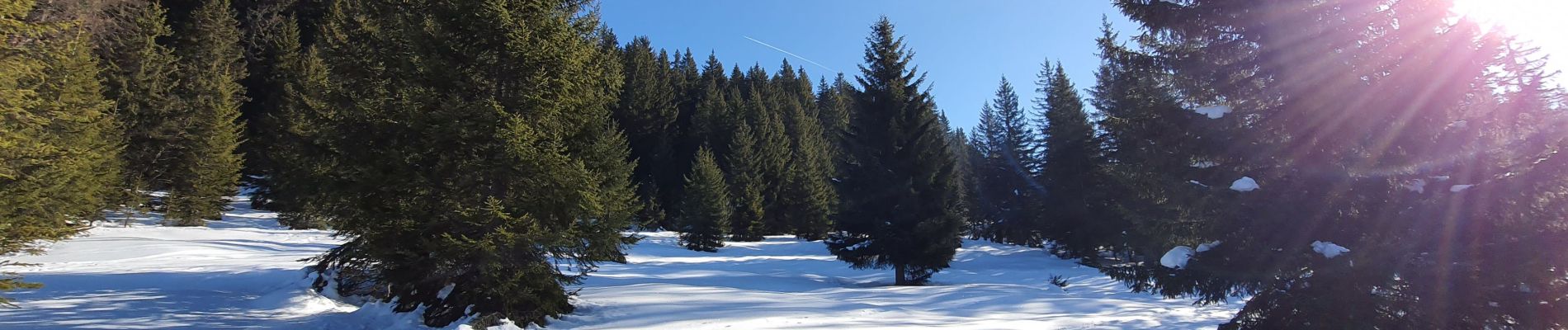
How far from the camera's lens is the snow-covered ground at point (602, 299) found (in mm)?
9398

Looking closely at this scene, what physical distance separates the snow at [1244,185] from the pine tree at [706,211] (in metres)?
28.4

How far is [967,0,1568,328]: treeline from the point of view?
19.6ft

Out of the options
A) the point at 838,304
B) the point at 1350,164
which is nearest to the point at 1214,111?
the point at 1350,164

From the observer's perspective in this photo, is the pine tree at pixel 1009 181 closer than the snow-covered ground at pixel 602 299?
No

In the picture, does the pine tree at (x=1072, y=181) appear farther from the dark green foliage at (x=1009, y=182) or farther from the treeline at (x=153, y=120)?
the treeline at (x=153, y=120)

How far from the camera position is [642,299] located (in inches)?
405

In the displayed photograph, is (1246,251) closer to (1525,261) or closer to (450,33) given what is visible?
(1525,261)

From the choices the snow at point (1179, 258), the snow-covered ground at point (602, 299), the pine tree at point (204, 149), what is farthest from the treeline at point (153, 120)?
the snow at point (1179, 258)

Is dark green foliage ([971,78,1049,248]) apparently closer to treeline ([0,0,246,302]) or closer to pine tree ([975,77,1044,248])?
pine tree ([975,77,1044,248])

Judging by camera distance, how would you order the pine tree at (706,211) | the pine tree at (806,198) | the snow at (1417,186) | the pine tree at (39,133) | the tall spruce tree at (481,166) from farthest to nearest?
the pine tree at (806,198) → the pine tree at (706,211) → the tall spruce tree at (481,166) → the pine tree at (39,133) → the snow at (1417,186)

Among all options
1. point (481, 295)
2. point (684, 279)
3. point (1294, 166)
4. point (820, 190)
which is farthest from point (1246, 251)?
point (820, 190)

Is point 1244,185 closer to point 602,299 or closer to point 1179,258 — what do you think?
point 1179,258

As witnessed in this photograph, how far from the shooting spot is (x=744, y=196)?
1598 inches

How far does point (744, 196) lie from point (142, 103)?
92.3 feet
